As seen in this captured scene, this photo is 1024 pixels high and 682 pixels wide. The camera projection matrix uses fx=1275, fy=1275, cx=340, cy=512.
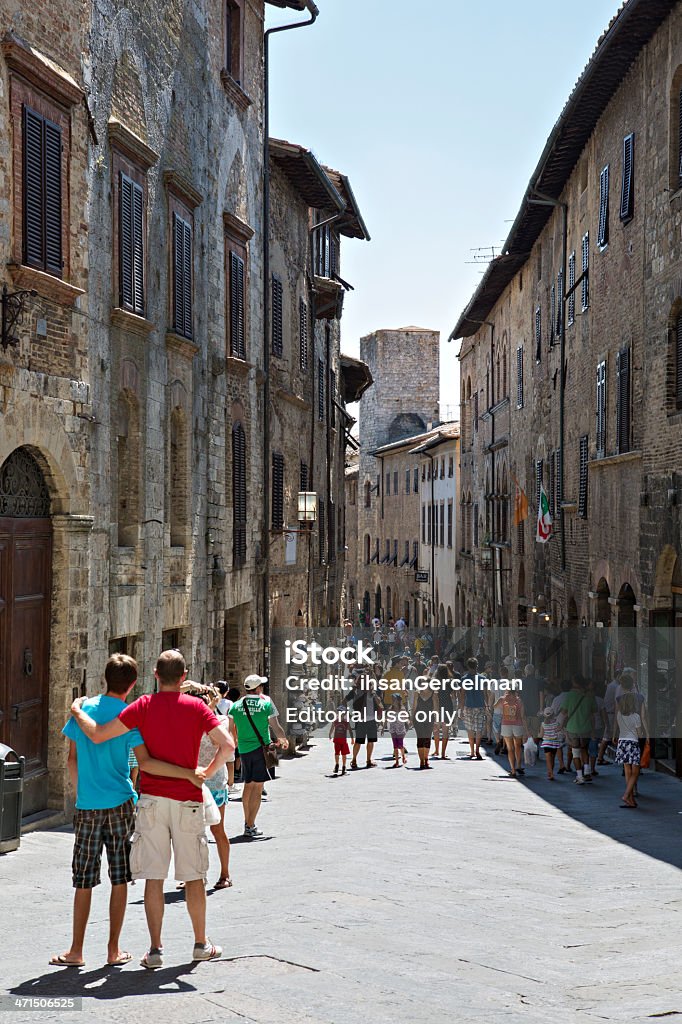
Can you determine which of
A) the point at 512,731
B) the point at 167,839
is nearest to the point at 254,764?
the point at 167,839

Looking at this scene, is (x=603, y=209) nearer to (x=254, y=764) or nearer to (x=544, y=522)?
(x=544, y=522)

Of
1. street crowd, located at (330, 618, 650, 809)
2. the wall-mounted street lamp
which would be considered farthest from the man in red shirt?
street crowd, located at (330, 618, 650, 809)

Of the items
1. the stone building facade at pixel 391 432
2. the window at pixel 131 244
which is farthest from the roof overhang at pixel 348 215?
the stone building facade at pixel 391 432

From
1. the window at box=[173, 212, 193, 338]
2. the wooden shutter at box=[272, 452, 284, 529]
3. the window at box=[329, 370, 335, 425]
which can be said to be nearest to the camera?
the window at box=[173, 212, 193, 338]

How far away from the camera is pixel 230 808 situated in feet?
43.4

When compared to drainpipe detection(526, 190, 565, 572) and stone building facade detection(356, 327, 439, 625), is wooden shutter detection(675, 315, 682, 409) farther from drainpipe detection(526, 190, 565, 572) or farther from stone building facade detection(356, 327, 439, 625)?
stone building facade detection(356, 327, 439, 625)

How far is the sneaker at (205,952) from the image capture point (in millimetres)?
6184

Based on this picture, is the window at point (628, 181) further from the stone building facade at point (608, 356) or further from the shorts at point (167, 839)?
the shorts at point (167, 839)

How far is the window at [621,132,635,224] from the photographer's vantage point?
1895 centimetres

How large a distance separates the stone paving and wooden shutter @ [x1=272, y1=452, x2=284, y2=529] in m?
10.6

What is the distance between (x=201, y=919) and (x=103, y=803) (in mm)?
742

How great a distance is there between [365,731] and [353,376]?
21.1m

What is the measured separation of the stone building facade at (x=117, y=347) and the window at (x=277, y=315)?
2540 millimetres

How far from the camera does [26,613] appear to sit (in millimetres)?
11477
